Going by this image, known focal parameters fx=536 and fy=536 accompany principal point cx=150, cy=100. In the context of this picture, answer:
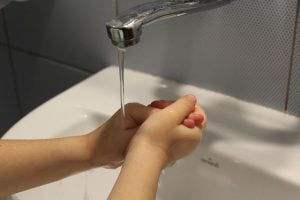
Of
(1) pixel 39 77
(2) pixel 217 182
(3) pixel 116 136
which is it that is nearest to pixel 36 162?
(3) pixel 116 136

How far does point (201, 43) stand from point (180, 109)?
0.16 m

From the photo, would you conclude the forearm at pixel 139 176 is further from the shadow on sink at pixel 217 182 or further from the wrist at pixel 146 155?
the shadow on sink at pixel 217 182

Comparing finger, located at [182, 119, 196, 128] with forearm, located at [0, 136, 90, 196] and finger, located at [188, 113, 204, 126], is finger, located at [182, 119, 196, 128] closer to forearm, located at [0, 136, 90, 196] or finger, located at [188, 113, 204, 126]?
finger, located at [188, 113, 204, 126]

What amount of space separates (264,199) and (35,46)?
41cm

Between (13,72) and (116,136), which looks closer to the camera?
(116,136)

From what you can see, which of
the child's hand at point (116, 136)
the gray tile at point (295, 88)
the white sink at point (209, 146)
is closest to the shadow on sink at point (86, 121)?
the white sink at point (209, 146)

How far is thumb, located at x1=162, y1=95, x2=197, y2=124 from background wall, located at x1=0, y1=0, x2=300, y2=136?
5.3 inches

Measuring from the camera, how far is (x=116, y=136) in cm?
50

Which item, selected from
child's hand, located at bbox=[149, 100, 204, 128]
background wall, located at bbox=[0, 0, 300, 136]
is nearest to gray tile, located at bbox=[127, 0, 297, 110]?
background wall, located at bbox=[0, 0, 300, 136]

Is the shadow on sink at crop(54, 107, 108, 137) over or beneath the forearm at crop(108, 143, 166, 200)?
beneath

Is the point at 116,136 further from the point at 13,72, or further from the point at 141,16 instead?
the point at 13,72

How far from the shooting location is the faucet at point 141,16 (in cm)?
43

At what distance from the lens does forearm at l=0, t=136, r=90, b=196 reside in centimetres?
52

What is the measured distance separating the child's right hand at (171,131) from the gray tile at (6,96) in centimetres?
43
